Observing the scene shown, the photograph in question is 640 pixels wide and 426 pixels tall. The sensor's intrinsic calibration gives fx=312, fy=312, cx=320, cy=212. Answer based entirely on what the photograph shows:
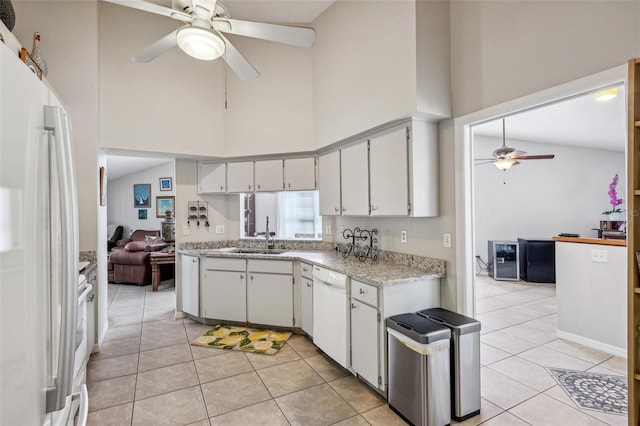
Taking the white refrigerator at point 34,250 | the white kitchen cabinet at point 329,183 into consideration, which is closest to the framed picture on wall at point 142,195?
the white kitchen cabinet at point 329,183

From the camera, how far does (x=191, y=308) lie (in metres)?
4.18

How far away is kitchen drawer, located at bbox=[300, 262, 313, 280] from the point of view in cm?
338

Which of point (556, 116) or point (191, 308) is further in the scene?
point (556, 116)

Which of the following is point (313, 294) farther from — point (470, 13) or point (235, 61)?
point (470, 13)

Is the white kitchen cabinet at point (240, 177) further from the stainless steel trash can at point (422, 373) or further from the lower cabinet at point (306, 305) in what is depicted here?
the stainless steel trash can at point (422, 373)

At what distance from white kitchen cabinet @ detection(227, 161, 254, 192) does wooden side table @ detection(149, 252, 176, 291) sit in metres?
2.75

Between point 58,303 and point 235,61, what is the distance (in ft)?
6.64

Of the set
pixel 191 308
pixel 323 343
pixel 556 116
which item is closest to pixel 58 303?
pixel 323 343

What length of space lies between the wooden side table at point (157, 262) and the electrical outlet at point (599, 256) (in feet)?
21.3

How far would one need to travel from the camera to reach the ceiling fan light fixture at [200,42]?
6.36ft

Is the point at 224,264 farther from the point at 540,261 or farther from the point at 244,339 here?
the point at 540,261

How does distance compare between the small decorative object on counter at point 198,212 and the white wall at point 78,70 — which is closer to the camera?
the white wall at point 78,70

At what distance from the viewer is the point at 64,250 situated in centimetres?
96

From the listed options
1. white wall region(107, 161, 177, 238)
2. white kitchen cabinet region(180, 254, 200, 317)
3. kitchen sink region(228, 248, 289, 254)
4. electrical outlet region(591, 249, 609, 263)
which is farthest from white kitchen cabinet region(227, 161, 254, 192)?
white wall region(107, 161, 177, 238)
